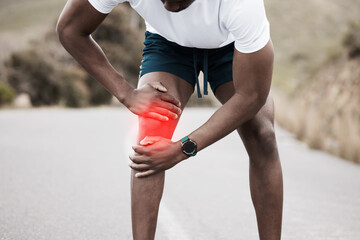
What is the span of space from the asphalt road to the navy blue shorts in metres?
1.48

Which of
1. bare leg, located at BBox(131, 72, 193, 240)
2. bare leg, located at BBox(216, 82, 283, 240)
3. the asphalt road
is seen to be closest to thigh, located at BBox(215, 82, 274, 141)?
bare leg, located at BBox(216, 82, 283, 240)

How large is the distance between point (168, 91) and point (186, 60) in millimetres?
220

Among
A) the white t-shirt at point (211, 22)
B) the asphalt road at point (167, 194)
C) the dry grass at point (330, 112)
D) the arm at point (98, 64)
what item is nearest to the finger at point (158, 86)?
the arm at point (98, 64)

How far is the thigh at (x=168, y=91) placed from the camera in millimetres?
2688

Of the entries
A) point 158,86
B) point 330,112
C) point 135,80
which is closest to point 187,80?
point 158,86

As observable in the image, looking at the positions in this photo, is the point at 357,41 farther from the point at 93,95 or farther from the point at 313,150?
the point at 93,95

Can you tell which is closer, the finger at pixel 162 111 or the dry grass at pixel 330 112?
the finger at pixel 162 111

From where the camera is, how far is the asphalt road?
419cm

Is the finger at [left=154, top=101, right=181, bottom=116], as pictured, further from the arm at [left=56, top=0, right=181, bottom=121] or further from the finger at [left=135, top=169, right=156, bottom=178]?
the finger at [left=135, top=169, right=156, bottom=178]

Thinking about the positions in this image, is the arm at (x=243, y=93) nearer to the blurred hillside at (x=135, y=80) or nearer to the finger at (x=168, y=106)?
the finger at (x=168, y=106)

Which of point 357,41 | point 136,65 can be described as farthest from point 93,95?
point 357,41

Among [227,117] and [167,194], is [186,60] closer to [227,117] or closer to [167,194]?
[227,117]

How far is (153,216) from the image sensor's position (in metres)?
2.69

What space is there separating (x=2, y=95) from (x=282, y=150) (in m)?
13.9
